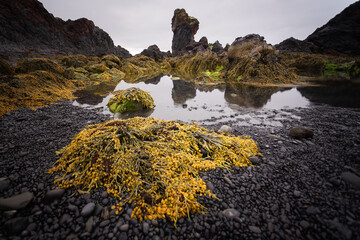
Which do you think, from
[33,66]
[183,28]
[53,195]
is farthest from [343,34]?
[183,28]

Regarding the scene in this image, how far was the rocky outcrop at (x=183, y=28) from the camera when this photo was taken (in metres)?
69.2

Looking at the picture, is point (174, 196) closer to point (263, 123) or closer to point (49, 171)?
point (49, 171)

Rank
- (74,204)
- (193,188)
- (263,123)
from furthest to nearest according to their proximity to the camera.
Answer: (263,123)
(193,188)
(74,204)

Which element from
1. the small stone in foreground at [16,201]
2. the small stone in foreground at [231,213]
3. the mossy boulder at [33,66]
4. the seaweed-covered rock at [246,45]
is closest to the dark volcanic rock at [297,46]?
the seaweed-covered rock at [246,45]

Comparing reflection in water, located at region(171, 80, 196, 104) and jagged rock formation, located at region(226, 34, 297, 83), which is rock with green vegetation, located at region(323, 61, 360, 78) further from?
reflection in water, located at region(171, 80, 196, 104)

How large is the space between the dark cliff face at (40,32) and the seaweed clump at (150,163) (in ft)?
94.4

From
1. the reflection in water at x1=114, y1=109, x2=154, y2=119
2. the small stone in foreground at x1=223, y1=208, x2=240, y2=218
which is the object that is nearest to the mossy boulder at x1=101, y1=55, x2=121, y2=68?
the reflection in water at x1=114, y1=109, x2=154, y2=119

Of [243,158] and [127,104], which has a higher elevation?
[127,104]

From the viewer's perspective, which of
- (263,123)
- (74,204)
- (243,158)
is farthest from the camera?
(263,123)

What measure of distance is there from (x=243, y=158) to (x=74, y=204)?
2.77 m

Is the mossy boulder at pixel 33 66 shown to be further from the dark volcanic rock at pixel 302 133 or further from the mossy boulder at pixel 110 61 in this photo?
the dark volcanic rock at pixel 302 133

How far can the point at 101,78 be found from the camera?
1444 cm

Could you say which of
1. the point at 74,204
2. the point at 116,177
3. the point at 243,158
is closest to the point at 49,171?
the point at 74,204

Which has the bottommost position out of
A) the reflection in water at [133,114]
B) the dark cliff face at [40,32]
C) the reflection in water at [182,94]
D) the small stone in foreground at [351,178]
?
the small stone in foreground at [351,178]
